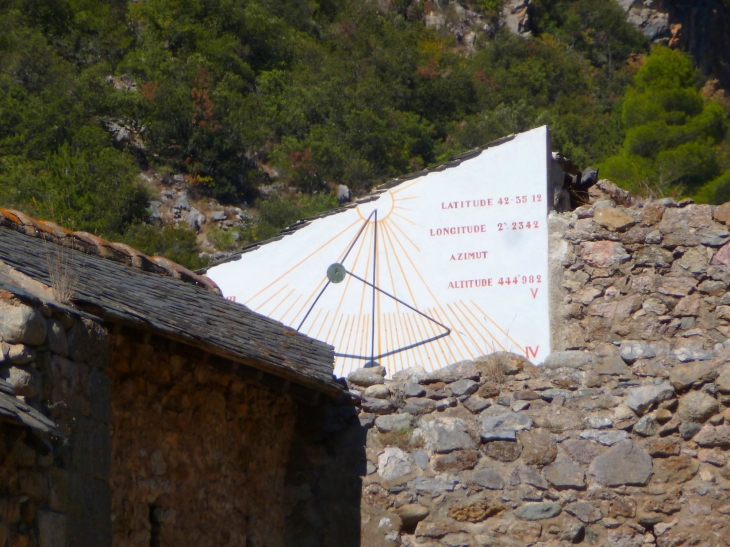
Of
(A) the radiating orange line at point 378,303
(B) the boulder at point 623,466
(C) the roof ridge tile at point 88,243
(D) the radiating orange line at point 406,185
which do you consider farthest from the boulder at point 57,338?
(D) the radiating orange line at point 406,185

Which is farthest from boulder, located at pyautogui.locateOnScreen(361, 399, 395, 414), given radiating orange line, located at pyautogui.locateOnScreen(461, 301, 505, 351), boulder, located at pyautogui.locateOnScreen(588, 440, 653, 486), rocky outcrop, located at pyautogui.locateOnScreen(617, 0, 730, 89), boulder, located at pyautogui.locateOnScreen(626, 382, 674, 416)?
rocky outcrop, located at pyautogui.locateOnScreen(617, 0, 730, 89)

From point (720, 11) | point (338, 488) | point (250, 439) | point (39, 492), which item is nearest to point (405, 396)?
point (338, 488)

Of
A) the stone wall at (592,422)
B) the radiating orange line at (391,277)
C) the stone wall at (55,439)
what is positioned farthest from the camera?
the radiating orange line at (391,277)

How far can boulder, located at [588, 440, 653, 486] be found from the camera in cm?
680

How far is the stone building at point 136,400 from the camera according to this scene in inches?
161

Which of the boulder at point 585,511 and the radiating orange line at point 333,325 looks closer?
the boulder at point 585,511

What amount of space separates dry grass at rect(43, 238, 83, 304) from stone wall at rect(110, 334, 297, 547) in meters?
0.39

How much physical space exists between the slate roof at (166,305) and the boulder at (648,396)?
2070mm

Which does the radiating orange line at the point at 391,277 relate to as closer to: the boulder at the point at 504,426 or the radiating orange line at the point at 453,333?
the radiating orange line at the point at 453,333

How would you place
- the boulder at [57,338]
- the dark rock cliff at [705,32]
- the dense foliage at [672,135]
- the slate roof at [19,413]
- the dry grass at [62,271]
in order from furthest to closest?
1. the dark rock cliff at [705,32]
2. the dense foliage at [672,135]
3. the dry grass at [62,271]
4. the boulder at [57,338]
5. the slate roof at [19,413]

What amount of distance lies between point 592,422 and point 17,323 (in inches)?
167

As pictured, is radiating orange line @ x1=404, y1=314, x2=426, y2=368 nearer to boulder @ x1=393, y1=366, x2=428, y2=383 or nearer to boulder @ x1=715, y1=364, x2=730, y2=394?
boulder @ x1=393, y1=366, x2=428, y2=383

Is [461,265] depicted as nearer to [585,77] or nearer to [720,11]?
[585,77]

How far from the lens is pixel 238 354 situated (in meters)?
5.45
